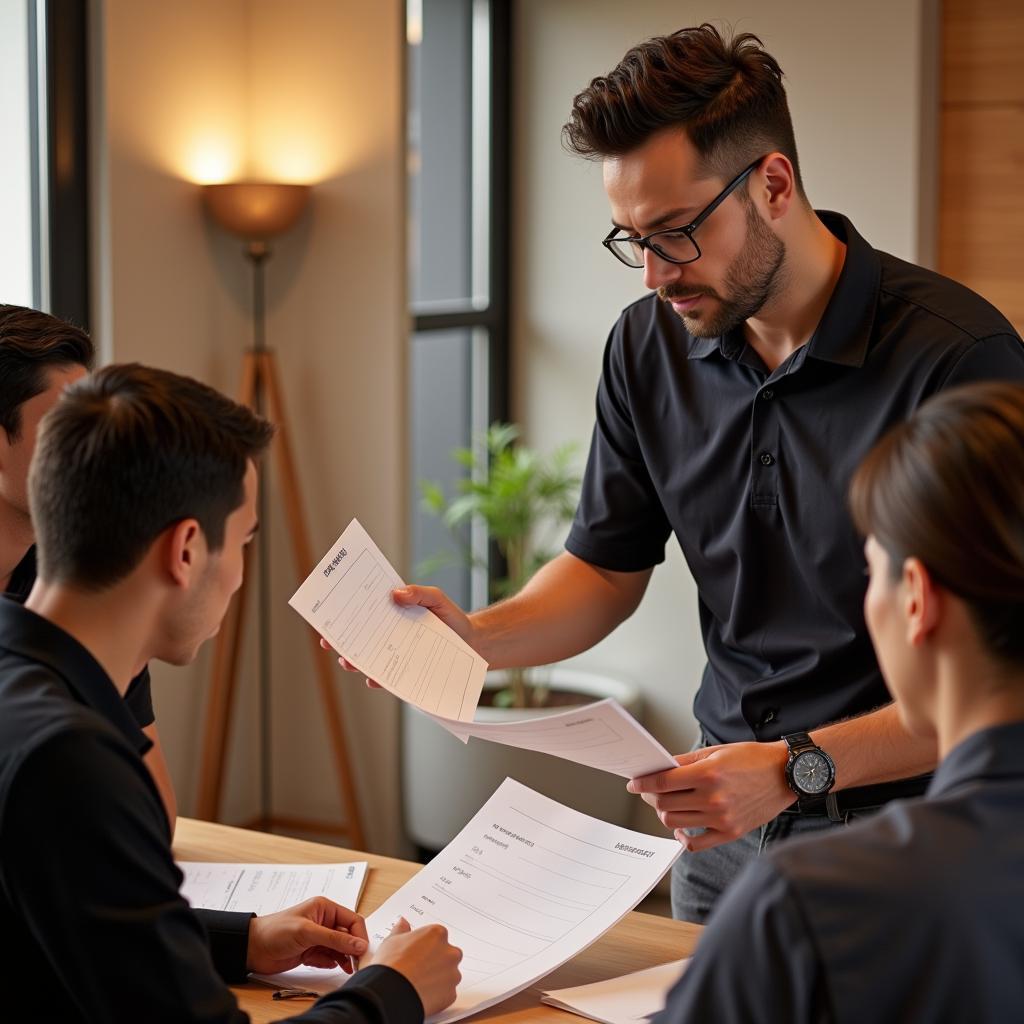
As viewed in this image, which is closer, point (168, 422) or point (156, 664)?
point (168, 422)

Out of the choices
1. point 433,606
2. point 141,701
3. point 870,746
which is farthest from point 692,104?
point 141,701

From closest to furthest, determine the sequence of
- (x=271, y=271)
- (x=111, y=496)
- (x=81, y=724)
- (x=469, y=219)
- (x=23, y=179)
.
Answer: (x=81, y=724), (x=111, y=496), (x=23, y=179), (x=271, y=271), (x=469, y=219)

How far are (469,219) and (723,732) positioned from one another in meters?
2.75

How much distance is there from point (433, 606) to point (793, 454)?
0.54m

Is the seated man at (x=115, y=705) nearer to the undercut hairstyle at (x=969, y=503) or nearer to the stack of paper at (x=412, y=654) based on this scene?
the stack of paper at (x=412, y=654)

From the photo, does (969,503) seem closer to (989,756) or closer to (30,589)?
(989,756)

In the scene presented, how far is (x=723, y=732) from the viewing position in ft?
6.88

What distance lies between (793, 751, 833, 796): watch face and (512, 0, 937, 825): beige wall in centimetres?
236

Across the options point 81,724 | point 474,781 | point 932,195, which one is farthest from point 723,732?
point 932,195

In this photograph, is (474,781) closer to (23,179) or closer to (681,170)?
(23,179)

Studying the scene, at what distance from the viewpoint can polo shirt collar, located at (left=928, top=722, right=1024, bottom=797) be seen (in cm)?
106

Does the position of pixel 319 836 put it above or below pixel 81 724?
below

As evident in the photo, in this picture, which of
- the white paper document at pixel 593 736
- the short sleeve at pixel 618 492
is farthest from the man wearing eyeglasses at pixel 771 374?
the white paper document at pixel 593 736

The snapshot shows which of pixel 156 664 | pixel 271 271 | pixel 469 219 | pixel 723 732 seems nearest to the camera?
pixel 723 732
